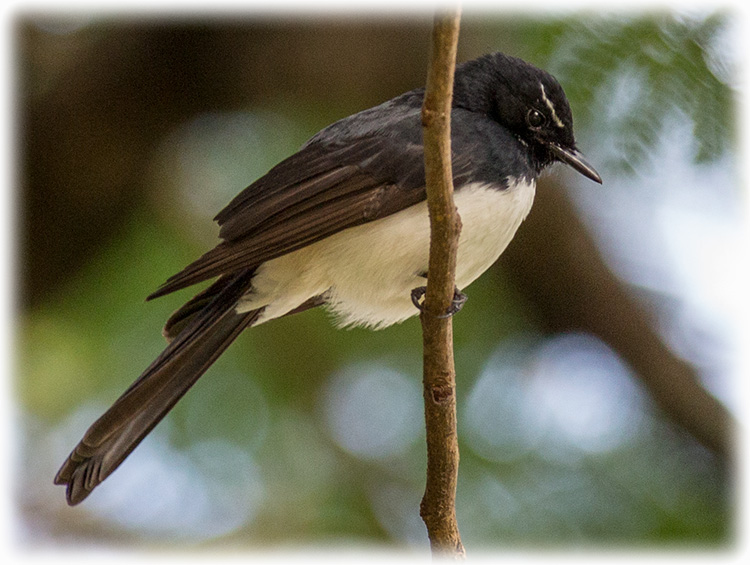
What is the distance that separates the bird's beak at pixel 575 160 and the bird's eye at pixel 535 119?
0.11 metres

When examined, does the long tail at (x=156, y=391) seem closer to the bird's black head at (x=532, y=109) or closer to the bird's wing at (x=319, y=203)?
the bird's wing at (x=319, y=203)

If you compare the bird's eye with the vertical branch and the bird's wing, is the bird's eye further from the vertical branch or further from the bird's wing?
the vertical branch

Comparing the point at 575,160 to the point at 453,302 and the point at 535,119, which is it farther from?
the point at 453,302

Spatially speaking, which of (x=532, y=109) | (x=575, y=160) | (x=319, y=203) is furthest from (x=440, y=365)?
(x=532, y=109)

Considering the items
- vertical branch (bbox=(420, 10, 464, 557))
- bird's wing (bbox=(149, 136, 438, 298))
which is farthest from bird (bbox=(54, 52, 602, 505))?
vertical branch (bbox=(420, 10, 464, 557))

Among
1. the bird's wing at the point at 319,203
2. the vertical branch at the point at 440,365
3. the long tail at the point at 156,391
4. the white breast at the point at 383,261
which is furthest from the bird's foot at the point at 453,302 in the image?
the long tail at the point at 156,391

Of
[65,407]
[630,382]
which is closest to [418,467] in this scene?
[630,382]

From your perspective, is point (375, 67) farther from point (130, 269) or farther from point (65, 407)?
point (65, 407)

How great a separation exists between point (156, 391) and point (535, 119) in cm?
209

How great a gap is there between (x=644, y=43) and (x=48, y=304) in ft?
13.7

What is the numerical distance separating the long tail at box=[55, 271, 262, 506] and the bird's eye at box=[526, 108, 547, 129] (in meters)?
1.44

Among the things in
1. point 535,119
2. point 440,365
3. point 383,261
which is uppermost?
point 535,119

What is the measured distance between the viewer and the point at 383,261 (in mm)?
3689

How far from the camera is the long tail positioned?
3.85 m
